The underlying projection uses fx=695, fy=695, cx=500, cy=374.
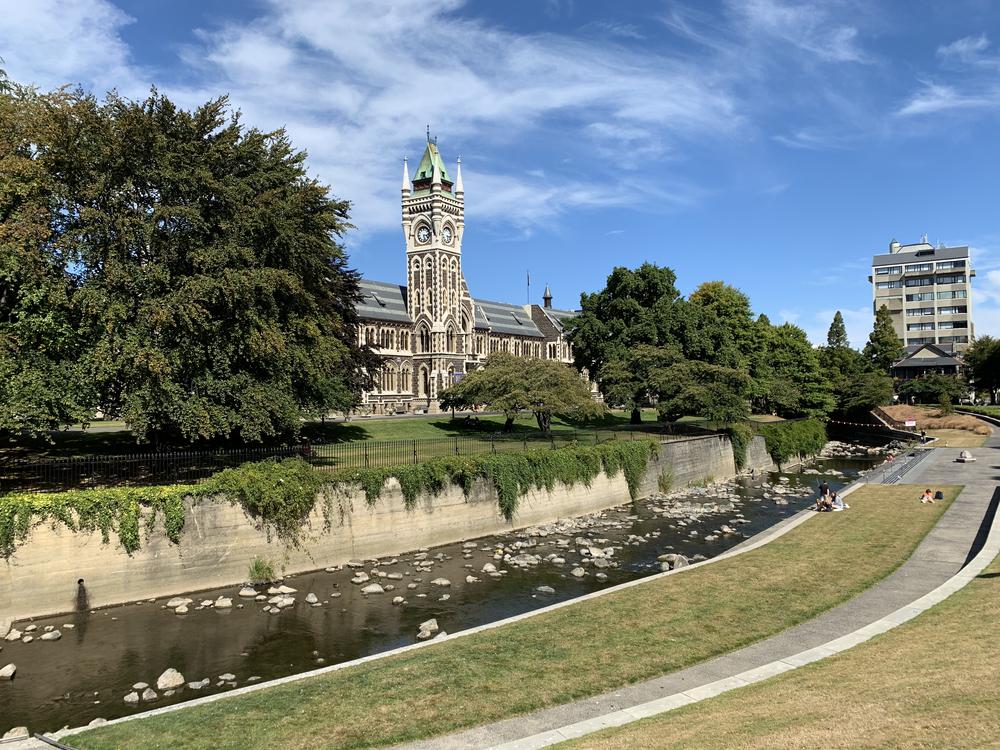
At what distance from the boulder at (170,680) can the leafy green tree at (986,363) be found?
99700 mm

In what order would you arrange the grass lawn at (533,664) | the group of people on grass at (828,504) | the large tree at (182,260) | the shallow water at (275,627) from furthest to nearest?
1. the group of people on grass at (828,504)
2. the large tree at (182,260)
3. the shallow water at (275,627)
4. the grass lawn at (533,664)

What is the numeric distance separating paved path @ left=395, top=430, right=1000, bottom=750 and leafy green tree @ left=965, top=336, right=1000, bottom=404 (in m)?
74.8

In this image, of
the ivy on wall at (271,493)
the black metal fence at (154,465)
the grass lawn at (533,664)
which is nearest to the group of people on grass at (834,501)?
the grass lawn at (533,664)

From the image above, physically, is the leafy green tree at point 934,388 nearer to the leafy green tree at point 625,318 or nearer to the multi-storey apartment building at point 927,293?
the multi-storey apartment building at point 927,293

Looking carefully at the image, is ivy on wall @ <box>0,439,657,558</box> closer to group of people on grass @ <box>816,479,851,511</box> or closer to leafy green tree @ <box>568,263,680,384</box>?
group of people on grass @ <box>816,479,851,511</box>

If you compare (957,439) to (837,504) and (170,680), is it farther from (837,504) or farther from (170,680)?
(170,680)

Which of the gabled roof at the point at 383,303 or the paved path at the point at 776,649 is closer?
the paved path at the point at 776,649

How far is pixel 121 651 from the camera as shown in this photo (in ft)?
60.3

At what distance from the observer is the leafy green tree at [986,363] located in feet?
289

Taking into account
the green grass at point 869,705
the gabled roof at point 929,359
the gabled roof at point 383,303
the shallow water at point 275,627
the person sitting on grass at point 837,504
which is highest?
the gabled roof at point 383,303

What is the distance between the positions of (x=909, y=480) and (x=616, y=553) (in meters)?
20.3

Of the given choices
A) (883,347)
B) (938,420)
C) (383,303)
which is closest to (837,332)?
(883,347)

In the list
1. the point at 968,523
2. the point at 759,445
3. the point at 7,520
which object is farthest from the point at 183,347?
the point at 759,445

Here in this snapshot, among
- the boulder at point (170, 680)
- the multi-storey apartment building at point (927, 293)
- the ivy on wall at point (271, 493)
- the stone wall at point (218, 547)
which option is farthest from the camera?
the multi-storey apartment building at point (927, 293)
